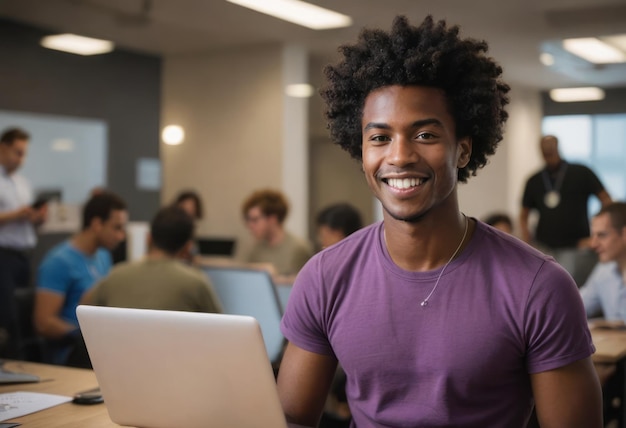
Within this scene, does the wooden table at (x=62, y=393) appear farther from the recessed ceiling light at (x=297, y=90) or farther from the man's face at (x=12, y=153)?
the recessed ceiling light at (x=297, y=90)

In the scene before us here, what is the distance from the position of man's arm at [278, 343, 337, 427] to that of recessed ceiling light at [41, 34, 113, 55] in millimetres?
5998

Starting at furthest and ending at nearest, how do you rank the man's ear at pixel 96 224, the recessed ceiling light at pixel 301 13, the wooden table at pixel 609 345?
the recessed ceiling light at pixel 301 13 < the man's ear at pixel 96 224 < the wooden table at pixel 609 345

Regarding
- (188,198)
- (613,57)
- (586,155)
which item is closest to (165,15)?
(188,198)

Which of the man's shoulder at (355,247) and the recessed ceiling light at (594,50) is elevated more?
the recessed ceiling light at (594,50)

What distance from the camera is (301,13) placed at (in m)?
6.27

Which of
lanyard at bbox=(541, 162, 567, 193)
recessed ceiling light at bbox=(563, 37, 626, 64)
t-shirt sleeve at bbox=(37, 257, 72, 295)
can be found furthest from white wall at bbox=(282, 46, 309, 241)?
t-shirt sleeve at bbox=(37, 257, 72, 295)

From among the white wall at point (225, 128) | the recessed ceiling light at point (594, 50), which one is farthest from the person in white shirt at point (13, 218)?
the recessed ceiling light at point (594, 50)

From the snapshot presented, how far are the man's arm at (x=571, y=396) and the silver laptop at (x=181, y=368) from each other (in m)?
0.50

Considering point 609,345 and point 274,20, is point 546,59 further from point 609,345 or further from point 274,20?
point 609,345

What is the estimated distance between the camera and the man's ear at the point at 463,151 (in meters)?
1.62

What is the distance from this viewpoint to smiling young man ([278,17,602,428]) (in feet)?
4.82

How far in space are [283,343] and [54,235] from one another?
166 inches

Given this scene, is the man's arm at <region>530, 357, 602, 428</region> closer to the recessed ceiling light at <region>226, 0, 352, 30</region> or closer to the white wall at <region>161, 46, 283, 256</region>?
the recessed ceiling light at <region>226, 0, 352, 30</region>

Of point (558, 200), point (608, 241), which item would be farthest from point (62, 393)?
point (558, 200)
